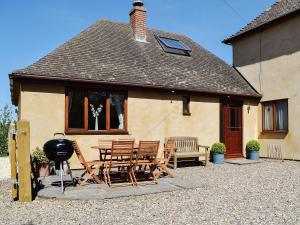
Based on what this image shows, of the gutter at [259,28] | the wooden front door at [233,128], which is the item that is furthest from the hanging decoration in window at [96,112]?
the gutter at [259,28]

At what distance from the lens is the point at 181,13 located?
10.4 metres

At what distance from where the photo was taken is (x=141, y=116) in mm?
12156

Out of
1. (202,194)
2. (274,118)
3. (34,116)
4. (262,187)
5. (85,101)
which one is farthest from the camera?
(274,118)

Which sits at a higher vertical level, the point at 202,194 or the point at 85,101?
the point at 85,101

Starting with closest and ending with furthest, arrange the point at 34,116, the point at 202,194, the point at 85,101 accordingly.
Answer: the point at 202,194, the point at 34,116, the point at 85,101

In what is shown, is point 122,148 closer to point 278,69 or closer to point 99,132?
point 99,132

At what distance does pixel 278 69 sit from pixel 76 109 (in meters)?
8.93

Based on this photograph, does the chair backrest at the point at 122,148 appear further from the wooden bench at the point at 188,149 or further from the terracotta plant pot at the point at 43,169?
the wooden bench at the point at 188,149

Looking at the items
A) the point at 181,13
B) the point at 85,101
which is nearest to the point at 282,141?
the point at 181,13

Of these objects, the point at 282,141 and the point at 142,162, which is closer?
the point at 142,162

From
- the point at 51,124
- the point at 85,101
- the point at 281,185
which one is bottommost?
the point at 281,185

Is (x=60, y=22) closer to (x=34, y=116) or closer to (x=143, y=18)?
(x=34, y=116)

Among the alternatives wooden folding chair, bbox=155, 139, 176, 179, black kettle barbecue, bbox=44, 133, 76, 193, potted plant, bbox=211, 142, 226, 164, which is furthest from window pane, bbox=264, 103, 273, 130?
black kettle barbecue, bbox=44, 133, 76, 193

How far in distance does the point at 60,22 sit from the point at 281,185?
27.1 ft
